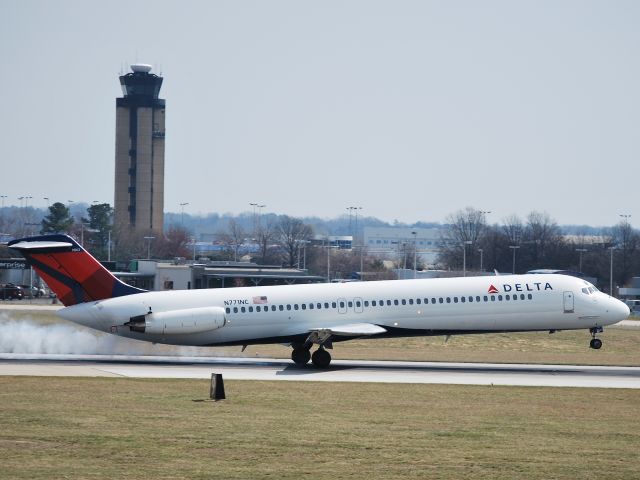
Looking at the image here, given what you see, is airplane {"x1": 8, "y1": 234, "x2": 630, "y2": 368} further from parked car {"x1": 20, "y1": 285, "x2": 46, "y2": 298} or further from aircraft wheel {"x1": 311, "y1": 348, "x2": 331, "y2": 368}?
parked car {"x1": 20, "y1": 285, "x2": 46, "y2": 298}

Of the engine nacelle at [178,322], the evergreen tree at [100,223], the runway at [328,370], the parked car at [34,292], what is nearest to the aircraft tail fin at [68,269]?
the engine nacelle at [178,322]

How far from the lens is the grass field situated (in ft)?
68.4

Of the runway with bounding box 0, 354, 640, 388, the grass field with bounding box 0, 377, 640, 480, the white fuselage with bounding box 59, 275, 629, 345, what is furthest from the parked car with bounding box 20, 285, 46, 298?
the grass field with bounding box 0, 377, 640, 480

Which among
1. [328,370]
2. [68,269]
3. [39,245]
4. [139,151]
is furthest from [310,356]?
[139,151]

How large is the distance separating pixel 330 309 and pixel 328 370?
2.77 metres

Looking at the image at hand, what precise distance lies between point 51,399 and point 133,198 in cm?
16952

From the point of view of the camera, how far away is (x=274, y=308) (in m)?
43.0

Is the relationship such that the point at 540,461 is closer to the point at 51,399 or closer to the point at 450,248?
the point at 51,399

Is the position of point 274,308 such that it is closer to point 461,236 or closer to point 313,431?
point 313,431

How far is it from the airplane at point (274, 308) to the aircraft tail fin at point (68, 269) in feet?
0.13

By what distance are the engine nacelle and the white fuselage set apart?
8 cm

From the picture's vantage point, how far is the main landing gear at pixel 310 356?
4212cm

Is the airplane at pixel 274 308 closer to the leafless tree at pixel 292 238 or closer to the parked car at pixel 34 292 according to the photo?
the parked car at pixel 34 292

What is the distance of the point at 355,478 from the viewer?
20.0 metres
